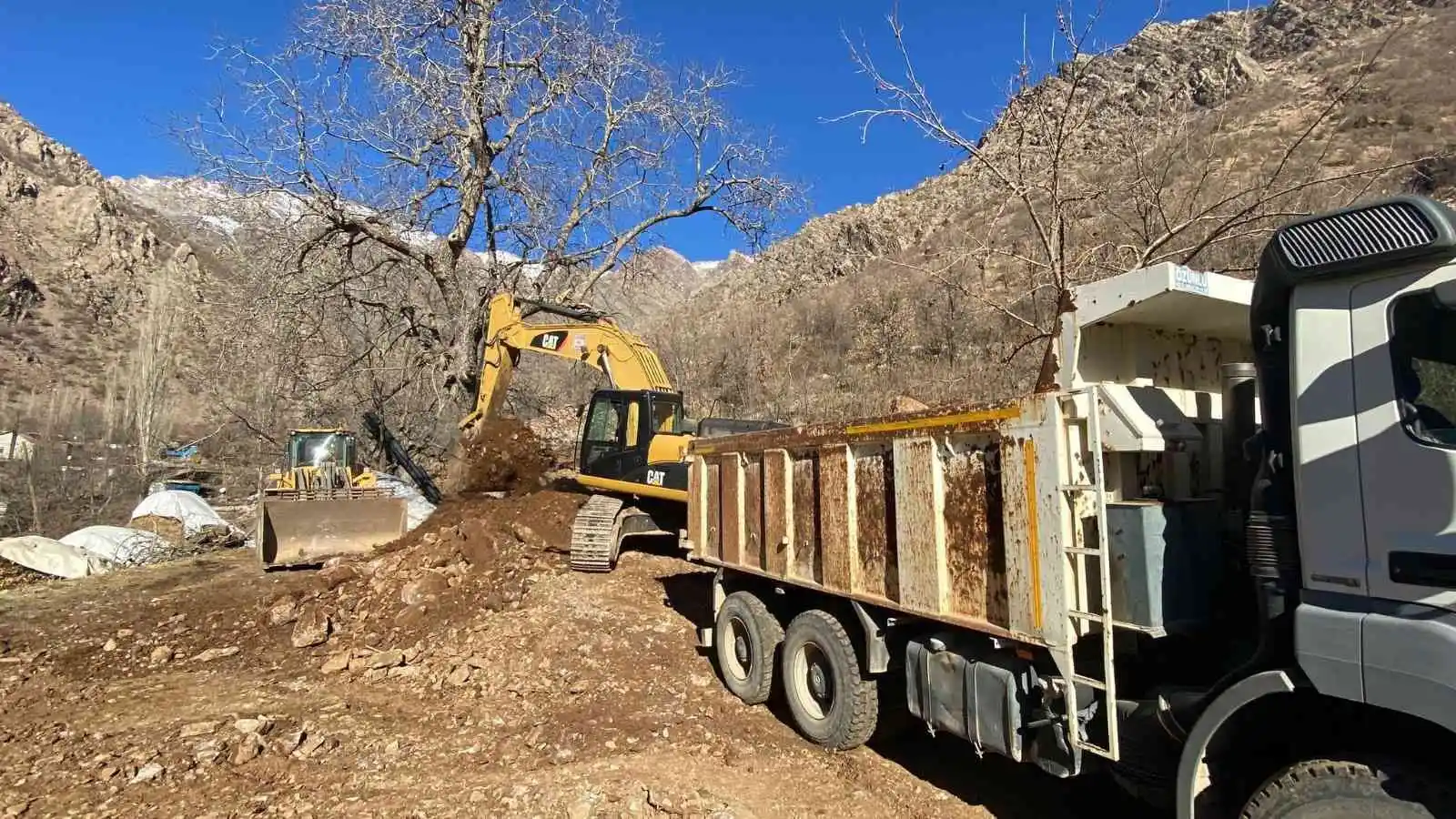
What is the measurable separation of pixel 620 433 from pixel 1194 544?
7969 millimetres

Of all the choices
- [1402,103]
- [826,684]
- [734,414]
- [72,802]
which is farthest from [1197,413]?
[1402,103]

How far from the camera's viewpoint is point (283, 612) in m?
8.38

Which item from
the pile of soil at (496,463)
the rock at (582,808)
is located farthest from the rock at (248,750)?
the pile of soil at (496,463)

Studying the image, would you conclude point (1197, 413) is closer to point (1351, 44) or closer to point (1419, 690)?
point (1419, 690)

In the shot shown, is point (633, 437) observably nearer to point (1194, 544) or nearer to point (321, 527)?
point (321, 527)

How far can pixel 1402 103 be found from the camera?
22.9m

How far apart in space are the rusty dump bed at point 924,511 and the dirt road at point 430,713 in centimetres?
118

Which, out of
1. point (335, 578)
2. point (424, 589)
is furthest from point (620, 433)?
point (335, 578)

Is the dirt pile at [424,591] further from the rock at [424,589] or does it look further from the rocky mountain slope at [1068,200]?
the rocky mountain slope at [1068,200]

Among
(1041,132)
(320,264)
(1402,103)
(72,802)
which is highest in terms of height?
(1402,103)

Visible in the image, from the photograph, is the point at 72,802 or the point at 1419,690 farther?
the point at 72,802

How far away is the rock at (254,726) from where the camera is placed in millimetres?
5375

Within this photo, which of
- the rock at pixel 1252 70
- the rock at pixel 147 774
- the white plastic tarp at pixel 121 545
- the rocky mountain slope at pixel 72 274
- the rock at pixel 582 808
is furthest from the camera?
the rocky mountain slope at pixel 72 274

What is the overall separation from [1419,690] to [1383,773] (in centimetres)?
29
